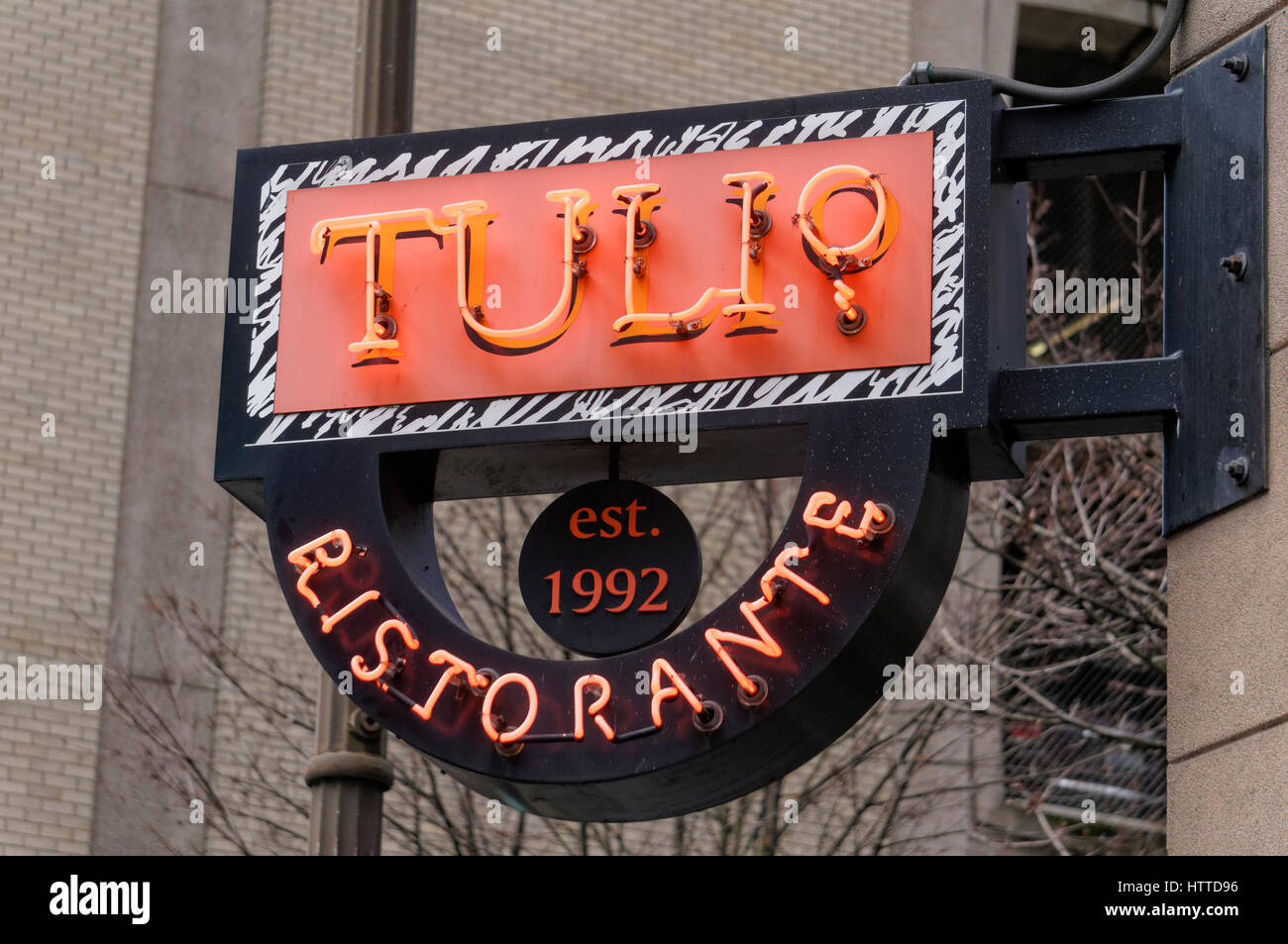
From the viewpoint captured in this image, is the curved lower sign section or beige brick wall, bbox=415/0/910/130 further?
beige brick wall, bbox=415/0/910/130

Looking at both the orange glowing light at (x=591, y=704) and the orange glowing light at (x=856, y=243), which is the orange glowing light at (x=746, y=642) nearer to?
the orange glowing light at (x=591, y=704)

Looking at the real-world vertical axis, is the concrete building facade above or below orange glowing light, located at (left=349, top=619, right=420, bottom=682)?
above

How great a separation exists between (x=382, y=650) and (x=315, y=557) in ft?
1.29

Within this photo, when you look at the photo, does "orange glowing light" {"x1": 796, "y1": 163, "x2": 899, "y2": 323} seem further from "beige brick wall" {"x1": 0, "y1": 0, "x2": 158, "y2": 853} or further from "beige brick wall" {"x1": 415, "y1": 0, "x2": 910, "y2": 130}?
"beige brick wall" {"x1": 415, "y1": 0, "x2": 910, "y2": 130}

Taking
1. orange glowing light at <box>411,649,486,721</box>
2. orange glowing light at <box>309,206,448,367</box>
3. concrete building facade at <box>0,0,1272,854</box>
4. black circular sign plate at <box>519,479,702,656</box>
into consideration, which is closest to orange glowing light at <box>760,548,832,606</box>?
black circular sign plate at <box>519,479,702,656</box>

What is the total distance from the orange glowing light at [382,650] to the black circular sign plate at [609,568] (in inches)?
13.3

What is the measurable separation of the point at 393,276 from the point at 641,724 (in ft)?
5.45

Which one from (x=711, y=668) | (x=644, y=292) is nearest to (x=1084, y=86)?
(x=644, y=292)

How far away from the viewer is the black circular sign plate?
19.5ft

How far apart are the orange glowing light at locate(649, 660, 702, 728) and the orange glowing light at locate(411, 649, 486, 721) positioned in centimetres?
48

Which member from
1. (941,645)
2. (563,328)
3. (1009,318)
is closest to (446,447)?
(563,328)

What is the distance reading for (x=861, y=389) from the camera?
584cm

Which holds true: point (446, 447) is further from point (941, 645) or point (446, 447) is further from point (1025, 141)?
point (941, 645)

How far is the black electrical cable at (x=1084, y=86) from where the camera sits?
5.97 m
